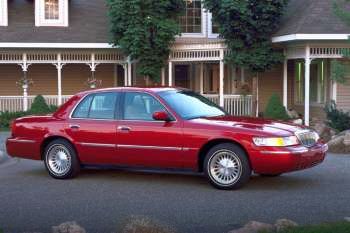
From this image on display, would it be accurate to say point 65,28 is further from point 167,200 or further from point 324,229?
point 324,229

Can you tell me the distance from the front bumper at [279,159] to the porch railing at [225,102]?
14.1 m

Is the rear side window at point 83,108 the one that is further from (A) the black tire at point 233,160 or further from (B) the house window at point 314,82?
(B) the house window at point 314,82

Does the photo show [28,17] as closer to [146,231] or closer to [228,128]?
[228,128]

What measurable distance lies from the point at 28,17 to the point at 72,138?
16.4m

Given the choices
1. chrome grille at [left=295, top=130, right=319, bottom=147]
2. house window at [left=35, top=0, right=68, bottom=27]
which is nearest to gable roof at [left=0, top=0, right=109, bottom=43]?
house window at [left=35, top=0, right=68, bottom=27]

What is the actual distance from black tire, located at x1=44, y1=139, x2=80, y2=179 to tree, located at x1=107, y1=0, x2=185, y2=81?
39.6 feet

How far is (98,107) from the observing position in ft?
36.0

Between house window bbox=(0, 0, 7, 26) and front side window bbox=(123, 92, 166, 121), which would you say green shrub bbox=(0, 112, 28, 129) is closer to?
house window bbox=(0, 0, 7, 26)

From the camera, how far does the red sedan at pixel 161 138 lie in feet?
31.5

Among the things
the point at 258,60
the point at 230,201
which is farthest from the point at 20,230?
the point at 258,60

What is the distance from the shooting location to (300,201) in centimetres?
879

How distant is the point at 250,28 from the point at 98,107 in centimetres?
1190

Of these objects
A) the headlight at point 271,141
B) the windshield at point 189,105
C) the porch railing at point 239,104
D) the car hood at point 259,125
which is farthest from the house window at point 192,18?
the headlight at point 271,141

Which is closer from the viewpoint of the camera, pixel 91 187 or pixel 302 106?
pixel 91 187
